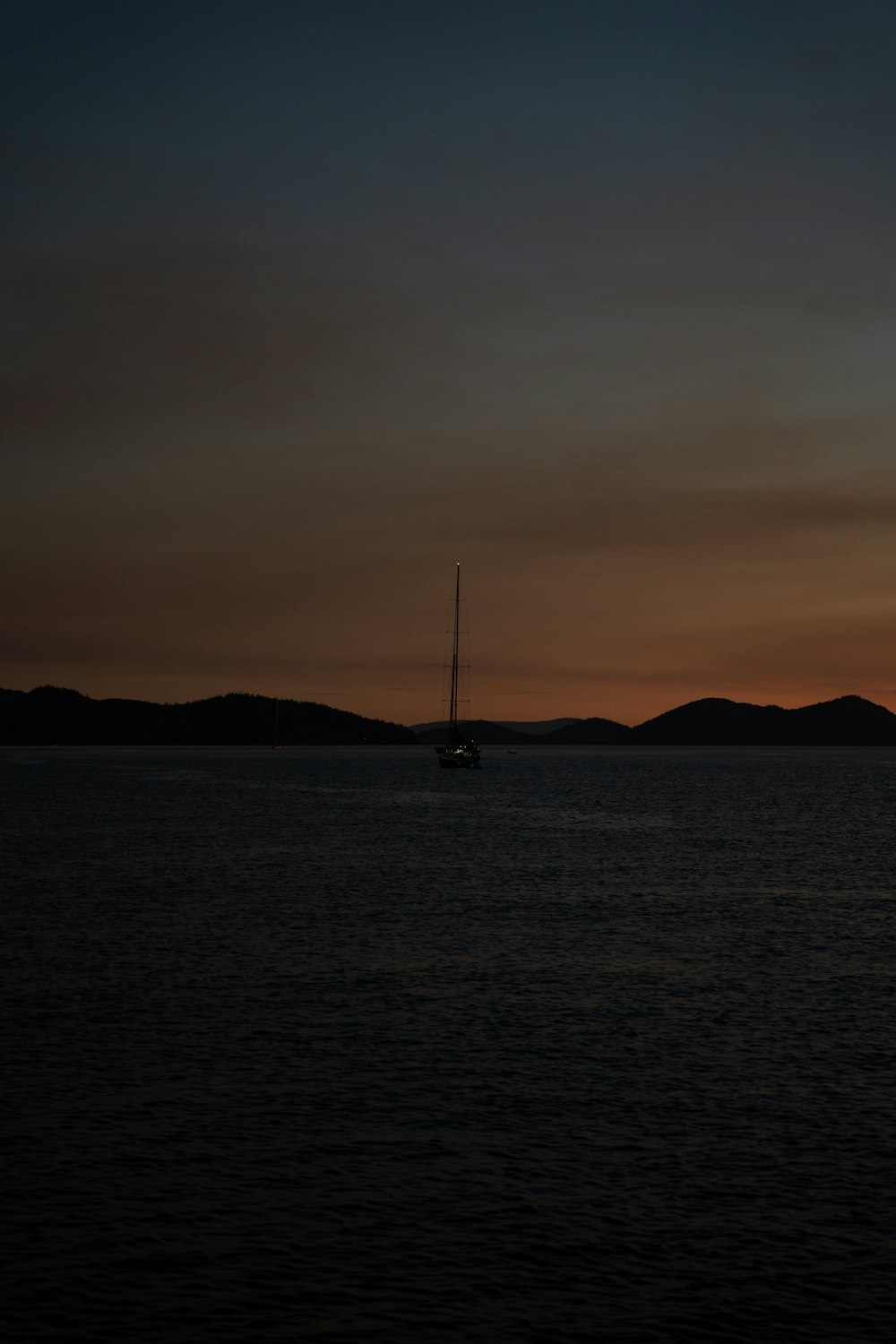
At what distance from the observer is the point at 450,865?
82.8 m

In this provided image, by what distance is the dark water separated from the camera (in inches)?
710

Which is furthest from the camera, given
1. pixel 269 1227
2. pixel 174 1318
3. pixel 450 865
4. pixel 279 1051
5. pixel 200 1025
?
pixel 450 865

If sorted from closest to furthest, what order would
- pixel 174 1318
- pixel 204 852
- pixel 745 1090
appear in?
pixel 174 1318 → pixel 745 1090 → pixel 204 852

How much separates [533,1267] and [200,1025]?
17413mm

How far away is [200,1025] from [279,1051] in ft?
12.2

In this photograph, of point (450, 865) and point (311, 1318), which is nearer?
point (311, 1318)

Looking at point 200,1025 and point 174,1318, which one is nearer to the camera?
point 174,1318

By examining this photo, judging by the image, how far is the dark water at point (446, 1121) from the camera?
710 inches

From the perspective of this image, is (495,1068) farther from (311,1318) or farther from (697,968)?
(697,968)

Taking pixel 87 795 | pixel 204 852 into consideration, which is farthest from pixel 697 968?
pixel 87 795

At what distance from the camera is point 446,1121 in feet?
86.2

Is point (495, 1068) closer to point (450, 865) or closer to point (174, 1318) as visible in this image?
point (174, 1318)

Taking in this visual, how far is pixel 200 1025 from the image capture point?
114 feet

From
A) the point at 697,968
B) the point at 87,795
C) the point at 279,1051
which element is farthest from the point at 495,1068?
the point at 87,795
